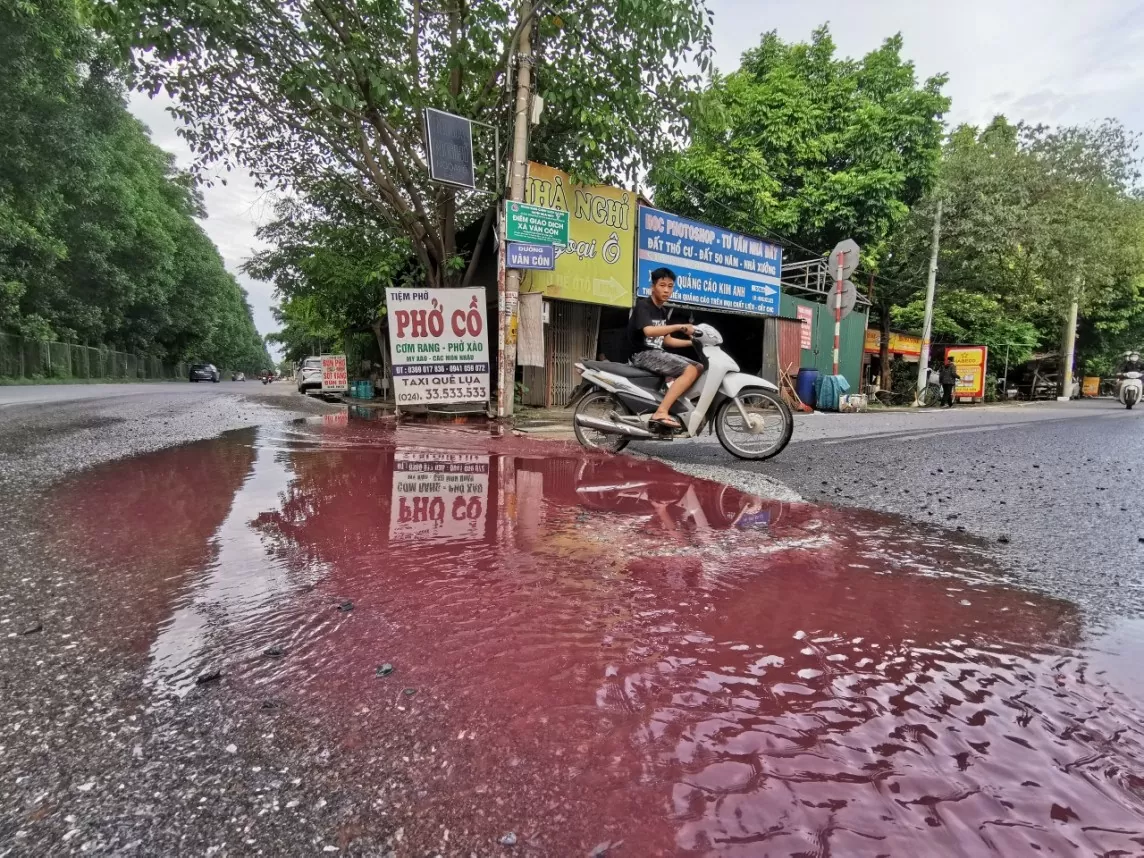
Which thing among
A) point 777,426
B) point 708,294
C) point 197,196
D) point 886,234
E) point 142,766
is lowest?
point 142,766

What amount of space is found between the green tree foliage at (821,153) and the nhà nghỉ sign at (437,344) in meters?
10.6

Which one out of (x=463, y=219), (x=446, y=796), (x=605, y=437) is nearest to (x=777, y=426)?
(x=605, y=437)

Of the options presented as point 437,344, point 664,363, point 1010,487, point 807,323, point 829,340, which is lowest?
point 1010,487

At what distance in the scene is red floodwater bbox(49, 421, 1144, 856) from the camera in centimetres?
103

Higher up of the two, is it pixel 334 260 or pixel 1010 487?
pixel 334 260

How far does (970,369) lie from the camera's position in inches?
893

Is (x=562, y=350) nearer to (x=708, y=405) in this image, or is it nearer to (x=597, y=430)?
(x=597, y=430)

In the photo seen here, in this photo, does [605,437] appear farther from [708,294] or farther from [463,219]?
[463,219]

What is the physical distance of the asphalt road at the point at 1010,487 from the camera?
236 centimetres

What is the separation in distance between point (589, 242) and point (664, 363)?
6441 mm

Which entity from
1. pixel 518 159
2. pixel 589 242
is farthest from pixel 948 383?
pixel 518 159

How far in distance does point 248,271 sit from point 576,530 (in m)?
16.0

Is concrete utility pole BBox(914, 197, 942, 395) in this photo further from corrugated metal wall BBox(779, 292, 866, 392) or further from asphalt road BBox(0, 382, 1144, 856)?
asphalt road BBox(0, 382, 1144, 856)

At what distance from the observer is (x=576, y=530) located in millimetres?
2826
